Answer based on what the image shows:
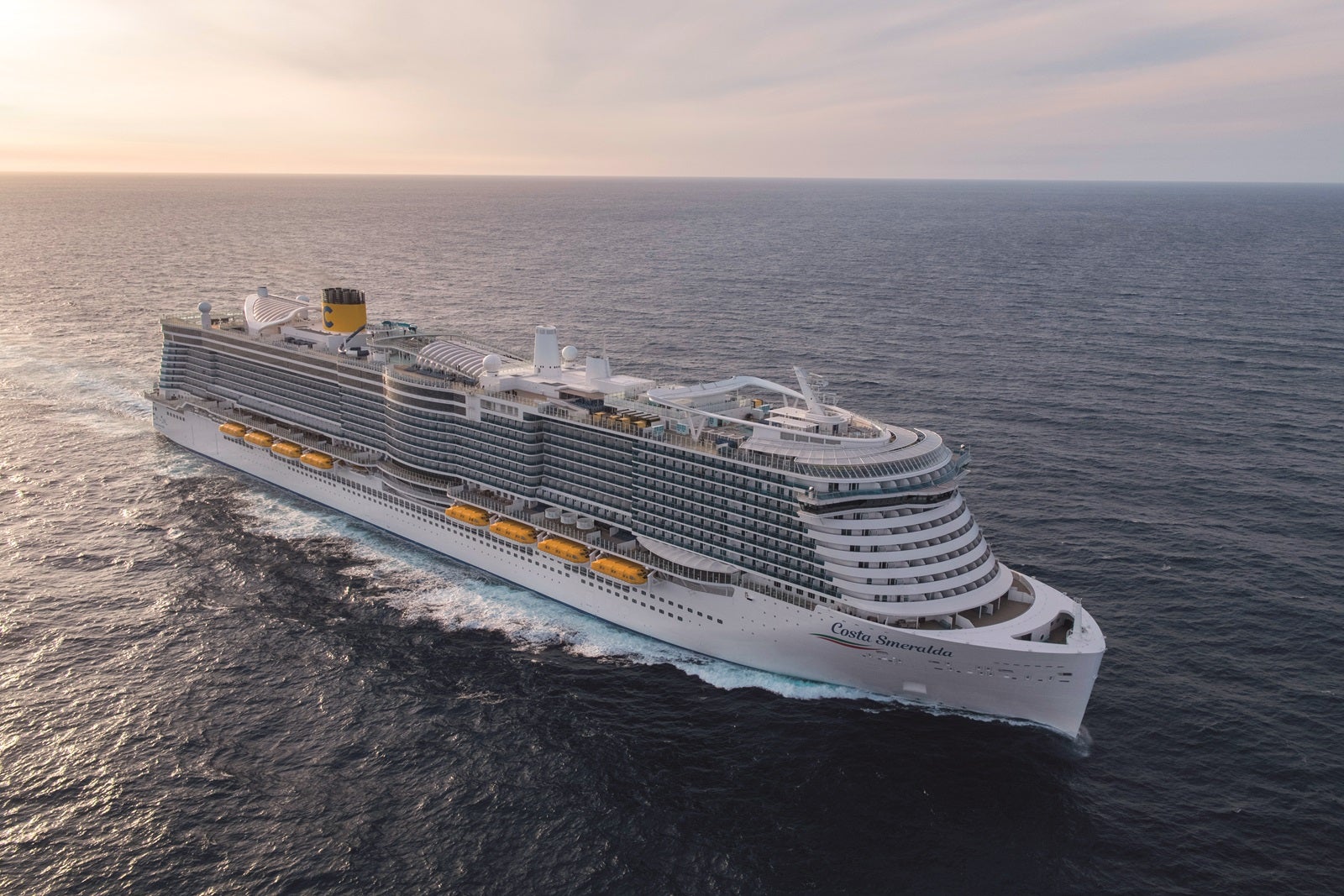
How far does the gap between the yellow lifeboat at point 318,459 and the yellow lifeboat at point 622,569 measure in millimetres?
31313

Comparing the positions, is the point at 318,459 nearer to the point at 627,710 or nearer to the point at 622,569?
the point at 622,569

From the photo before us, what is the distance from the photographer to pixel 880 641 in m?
46.8

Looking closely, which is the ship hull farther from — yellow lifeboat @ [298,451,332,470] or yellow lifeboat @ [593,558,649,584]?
yellow lifeboat @ [298,451,332,470]

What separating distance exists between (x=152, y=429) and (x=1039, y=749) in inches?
3585

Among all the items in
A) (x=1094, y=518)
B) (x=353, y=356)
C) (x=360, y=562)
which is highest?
(x=353, y=356)

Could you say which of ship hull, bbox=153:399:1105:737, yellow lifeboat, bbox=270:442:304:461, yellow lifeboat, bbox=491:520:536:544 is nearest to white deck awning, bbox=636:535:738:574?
ship hull, bbox=153:399:1105:737

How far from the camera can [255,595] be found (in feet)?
199

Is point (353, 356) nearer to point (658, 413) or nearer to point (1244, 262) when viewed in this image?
point (658, 413)

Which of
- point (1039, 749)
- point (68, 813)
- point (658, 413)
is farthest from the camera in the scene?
point (658, 413)

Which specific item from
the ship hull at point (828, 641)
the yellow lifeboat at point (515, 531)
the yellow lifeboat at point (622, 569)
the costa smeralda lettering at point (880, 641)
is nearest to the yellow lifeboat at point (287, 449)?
the ship hull at point (828, 641)

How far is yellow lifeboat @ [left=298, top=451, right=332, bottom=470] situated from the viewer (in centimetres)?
7500

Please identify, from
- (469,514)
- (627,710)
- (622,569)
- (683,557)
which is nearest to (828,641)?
(683,557)

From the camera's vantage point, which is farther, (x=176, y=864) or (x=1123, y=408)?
(x=1123, y=408)

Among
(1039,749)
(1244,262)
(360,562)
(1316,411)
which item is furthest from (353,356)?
(1244,262)
